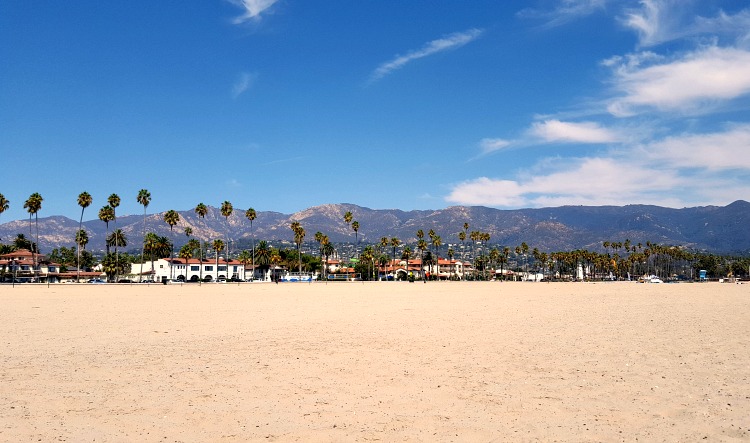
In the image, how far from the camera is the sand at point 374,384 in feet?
29.6

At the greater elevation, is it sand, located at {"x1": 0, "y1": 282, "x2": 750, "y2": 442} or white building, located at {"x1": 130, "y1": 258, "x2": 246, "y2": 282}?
white building, located at {"x1": 130, "y1": 258, "x2": 246, "y2": 282}

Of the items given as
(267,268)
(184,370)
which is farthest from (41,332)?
(267,268)

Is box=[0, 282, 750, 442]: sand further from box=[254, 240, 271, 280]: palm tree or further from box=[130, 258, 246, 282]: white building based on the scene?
box=[254, 240, 271, 280]: palm tree

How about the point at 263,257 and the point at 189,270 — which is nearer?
the point at 189,270

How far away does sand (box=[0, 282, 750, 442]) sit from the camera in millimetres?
9023

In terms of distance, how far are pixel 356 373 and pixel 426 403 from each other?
123 inches

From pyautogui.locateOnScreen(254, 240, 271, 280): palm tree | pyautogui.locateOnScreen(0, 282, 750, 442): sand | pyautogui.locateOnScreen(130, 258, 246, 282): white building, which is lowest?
pyautogui.locateOnScreen(0, 282, 750, 442): sand

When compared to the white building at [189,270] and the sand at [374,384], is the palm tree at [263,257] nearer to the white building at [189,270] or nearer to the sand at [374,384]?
the white building at [189,270]

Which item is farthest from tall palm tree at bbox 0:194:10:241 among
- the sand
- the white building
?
the sand

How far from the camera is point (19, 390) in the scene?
37.1ft

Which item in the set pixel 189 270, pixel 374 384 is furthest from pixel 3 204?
pixel 374 384

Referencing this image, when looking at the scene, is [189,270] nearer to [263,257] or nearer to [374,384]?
[263,257]

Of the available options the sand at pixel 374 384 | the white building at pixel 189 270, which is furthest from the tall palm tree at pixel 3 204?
the sand at pixel 374 384

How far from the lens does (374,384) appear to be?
12.3 metres
